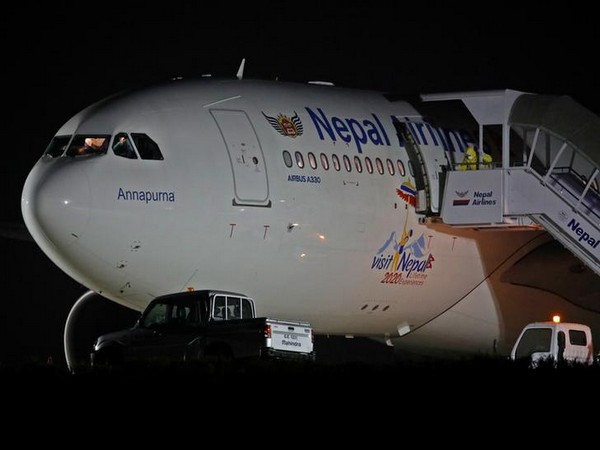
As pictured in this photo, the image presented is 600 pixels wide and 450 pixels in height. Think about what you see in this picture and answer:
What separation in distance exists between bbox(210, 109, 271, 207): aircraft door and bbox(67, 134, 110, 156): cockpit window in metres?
1.96

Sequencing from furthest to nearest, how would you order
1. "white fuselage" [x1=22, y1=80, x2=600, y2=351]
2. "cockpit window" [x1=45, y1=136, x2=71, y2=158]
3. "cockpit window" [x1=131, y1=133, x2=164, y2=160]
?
"cockpit window" [x1=45, y1=136, x2=71, y2=158] → "cockpit window" [x1=131, y1=133, x2=164, y2=160] → "white fuselage" [x1=22, y1=80, x2=600, y2=351]

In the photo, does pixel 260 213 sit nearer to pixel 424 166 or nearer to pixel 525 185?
pixel 424 166

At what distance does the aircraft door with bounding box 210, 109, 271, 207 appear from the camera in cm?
2480

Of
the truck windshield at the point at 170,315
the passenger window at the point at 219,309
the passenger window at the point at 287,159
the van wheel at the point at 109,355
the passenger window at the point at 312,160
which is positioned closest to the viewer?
the van wheel at the point at 109,355

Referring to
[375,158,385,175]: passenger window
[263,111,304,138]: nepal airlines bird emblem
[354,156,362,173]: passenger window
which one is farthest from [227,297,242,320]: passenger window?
[375,158,385,175]: passenger window

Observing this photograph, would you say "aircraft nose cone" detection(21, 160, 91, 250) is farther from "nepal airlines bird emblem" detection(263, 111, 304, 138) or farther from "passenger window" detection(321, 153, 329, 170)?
"passenger window" detection(321, 153, 329, 170)

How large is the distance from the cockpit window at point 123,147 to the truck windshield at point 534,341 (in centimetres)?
842

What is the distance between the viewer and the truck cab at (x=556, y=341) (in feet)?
90.6

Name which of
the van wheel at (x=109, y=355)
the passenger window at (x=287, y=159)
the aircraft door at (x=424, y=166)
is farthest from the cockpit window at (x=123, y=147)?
the aircraft door at (x=424, y=166)

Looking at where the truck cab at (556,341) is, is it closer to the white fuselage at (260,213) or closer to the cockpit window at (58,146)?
the white fuselage at (260,213)

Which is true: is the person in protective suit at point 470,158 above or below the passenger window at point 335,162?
above

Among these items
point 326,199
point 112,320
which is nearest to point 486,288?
point 326,199

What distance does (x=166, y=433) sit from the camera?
47.0 feet

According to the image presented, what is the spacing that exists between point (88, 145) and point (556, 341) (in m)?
9.15
